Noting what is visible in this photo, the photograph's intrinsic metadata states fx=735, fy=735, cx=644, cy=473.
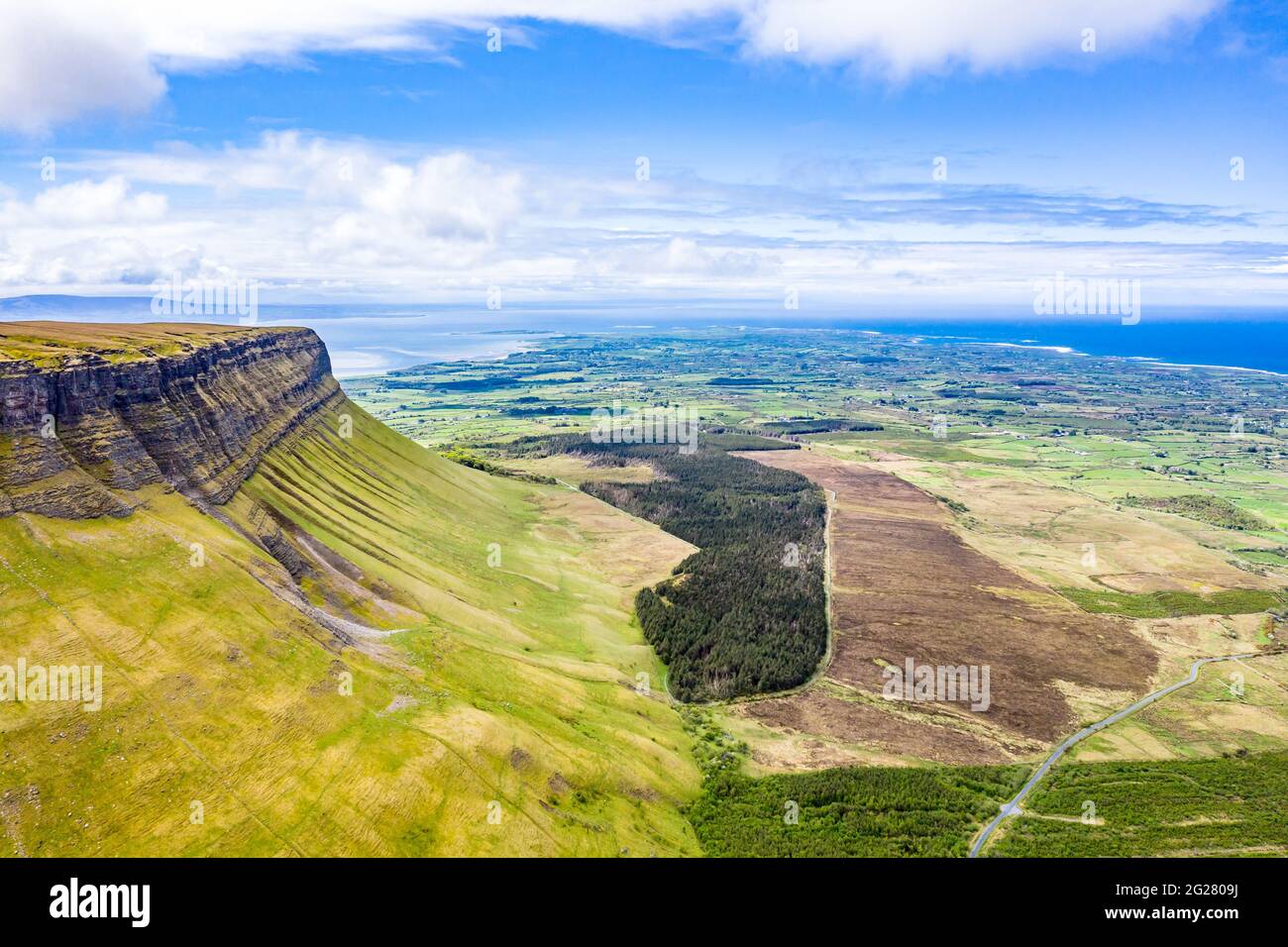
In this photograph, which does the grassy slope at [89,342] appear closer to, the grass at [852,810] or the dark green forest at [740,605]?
the grass at [852,810]

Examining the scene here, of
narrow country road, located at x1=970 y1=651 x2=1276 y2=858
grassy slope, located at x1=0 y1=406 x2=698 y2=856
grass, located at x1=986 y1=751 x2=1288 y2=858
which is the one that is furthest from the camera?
narrow country road, located at x1=970 y1=651 x2=1276 y2=858

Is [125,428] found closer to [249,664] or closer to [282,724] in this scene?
[249,664]

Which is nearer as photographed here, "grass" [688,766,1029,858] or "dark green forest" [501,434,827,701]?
"grass" [688,766,1029,858]

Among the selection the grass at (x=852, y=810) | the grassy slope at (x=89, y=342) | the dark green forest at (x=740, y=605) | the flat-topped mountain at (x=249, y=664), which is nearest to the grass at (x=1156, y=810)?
the grass at (x=852, y=810)

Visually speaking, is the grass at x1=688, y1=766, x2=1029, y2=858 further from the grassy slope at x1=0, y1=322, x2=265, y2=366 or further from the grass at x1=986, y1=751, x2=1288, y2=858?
the grassy slope at x1=0, y1=322, x2=265, y2=366

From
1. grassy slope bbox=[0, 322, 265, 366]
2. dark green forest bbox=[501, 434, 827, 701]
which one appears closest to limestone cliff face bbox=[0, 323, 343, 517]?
grassy slope bbox=[0, 322, 265, 366]

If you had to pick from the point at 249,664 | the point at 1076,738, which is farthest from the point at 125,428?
the point at 1076,738
